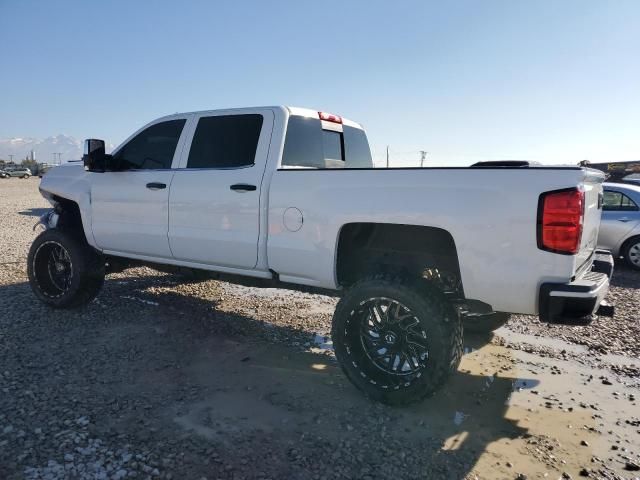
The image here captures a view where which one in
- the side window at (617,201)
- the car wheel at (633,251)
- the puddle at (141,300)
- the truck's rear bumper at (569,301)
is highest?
the side window at (617,201)

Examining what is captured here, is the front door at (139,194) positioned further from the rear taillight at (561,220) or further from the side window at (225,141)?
the rear taillight at (561,220)

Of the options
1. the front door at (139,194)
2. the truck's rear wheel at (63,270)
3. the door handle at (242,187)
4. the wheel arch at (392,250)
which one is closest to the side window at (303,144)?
the door handle at (242,187)

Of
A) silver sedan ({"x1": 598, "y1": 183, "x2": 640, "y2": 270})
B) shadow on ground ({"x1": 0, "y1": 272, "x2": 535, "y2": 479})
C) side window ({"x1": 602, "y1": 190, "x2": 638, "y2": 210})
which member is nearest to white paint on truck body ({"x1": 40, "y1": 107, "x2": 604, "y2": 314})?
shadow on ground ({"x1": 0, "y1": 272, "x2": 535, "y2": 479})

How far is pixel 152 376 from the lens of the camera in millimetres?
3723

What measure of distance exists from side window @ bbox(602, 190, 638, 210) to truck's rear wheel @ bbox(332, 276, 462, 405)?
722cm

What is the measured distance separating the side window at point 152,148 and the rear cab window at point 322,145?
1.25 metres

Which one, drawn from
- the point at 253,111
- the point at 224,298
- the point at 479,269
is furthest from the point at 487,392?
the point at 224,298

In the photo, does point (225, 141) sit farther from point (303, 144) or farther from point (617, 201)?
point (617, 201)

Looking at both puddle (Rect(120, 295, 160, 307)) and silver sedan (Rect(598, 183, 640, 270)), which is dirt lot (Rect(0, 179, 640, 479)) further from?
silver sedan (Rect(598, 183, 640, 270))

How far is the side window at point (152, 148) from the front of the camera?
4691mm

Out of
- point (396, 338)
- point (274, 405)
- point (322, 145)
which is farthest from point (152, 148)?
→ point (396, 338)

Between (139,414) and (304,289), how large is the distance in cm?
154

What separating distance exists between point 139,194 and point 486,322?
3.70m

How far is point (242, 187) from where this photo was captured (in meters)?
3.92
